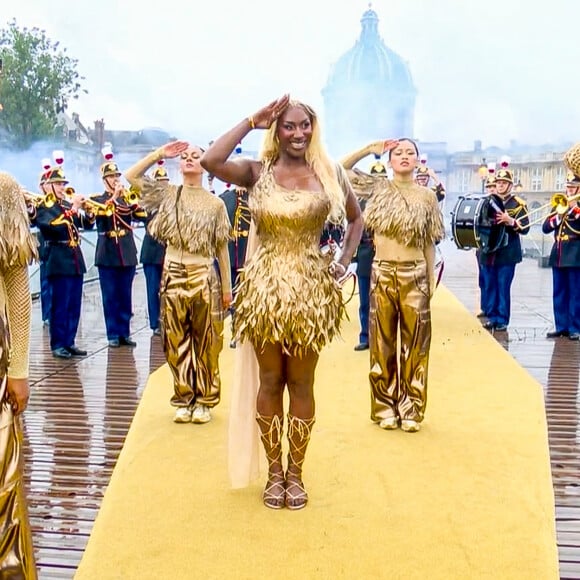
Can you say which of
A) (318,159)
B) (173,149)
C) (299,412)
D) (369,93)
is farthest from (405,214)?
(369,93)

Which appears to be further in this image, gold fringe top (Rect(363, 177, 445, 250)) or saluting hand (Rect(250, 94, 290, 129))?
gold fringe top (Rect(363, 177, 445, 250))

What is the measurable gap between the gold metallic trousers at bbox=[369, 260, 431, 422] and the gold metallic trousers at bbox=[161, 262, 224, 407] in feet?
3.15

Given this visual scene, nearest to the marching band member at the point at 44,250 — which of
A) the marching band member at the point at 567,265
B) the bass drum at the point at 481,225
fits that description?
the bass drum at the point at 481,225

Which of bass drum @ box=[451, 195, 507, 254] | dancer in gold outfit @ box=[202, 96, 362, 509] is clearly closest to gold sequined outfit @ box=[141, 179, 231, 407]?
dancer in gold outfit @ box=[202, 96, 362, 509]

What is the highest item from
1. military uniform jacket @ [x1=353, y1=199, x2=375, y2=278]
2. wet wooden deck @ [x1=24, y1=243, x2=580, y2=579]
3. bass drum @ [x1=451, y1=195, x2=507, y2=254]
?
bass drum @ [x1=451, y1=195, x2=507, y2=254]

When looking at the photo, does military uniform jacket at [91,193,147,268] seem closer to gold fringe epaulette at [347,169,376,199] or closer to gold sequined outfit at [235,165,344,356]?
gold fringe epaulette at [347,169,376,199]

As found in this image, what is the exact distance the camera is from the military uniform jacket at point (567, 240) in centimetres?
760

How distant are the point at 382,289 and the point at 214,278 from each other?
39.7 inches

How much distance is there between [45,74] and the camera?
19625 millimetres

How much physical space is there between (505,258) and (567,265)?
0.78m

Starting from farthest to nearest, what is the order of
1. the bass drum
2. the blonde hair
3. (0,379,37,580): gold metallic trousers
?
the bass drum < the blonde hair < (0,379,37,580): gold metallic trousers

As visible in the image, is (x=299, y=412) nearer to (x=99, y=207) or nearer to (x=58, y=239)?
(x=58, y=239)

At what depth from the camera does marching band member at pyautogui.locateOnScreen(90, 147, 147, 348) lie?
738 cm

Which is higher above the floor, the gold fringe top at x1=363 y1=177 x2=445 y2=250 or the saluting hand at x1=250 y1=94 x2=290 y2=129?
the saluting hand at x1=250 y1=94 x2=290 y2=129
